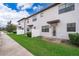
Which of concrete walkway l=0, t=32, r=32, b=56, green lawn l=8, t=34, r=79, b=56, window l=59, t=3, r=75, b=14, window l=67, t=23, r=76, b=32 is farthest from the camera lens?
window l=59, t=3, r=75, b=14

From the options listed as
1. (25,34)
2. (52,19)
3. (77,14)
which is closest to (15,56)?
(77,14)

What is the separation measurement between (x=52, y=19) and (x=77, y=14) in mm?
5556

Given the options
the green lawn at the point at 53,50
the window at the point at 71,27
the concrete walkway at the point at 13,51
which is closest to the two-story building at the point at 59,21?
the window at the point at 71,27

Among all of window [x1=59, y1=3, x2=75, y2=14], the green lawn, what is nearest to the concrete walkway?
the green lawn

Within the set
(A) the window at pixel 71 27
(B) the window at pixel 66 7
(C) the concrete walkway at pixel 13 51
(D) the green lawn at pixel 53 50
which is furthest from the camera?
(B) the window at pixel 66 7

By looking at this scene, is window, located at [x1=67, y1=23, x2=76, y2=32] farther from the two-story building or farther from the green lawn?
the green lawn

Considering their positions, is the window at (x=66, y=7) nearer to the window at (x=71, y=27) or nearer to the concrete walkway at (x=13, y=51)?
the window at (x=71, y=27)

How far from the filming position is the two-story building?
1673 centimetres

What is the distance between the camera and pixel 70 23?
17.3 m

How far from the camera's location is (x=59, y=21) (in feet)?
64.0

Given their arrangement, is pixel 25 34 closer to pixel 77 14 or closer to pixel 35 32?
pixel 35 32

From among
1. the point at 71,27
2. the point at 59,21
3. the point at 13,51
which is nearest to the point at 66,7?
the point at 59,21

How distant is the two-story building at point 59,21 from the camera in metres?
16.7

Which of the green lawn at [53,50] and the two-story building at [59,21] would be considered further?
the two-story building at [59,21]
